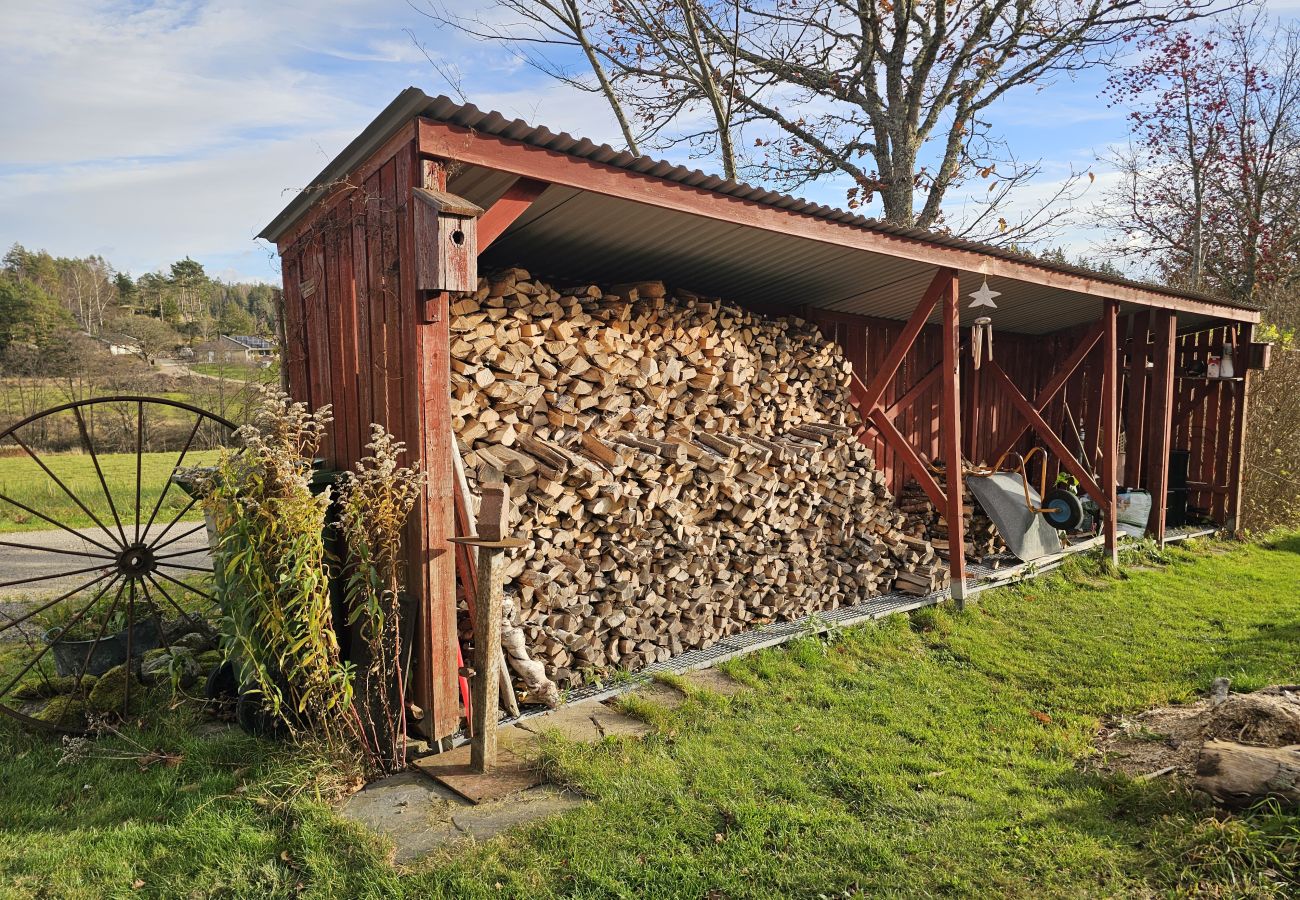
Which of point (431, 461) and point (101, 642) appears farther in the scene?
point (101, 642)

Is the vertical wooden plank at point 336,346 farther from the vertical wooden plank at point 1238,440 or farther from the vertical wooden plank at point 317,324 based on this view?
the vertical wooden plank at point 1238,440

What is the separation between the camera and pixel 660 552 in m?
4.32

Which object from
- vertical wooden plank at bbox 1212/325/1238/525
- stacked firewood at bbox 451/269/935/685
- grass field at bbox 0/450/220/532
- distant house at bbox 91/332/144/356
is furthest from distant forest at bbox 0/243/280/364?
vertical wooden plank at bbox 1212/325/1238/525

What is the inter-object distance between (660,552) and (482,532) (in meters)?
1.63

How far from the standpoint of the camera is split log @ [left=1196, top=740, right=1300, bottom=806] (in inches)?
102

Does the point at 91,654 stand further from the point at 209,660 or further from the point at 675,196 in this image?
the point at 675,196

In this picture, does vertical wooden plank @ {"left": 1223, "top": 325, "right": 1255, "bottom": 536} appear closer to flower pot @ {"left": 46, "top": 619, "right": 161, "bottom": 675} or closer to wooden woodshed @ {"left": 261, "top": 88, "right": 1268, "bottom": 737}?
wooden woodshed @ {"left": 261, "top": 88, "right": 1268, "bottom": 737}

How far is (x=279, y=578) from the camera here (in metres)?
2.70

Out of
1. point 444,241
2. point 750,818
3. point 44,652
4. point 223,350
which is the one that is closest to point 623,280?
point 444,241

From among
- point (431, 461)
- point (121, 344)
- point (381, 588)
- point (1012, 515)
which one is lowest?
point (1012, 515)

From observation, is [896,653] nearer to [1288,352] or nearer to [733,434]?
[733,434]

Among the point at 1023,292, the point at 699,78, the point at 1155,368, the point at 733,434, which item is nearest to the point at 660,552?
the point at 733,434

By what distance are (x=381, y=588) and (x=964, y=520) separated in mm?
5636

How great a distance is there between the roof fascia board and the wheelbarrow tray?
71.9 inches
